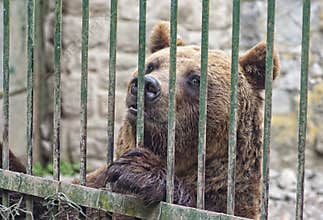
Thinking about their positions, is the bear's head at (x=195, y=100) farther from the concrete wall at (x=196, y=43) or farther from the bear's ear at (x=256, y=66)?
the concrete wall at (x=196, y=43)

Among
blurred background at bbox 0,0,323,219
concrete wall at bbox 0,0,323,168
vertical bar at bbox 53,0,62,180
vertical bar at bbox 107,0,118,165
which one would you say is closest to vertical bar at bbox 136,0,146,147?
vertical bar at bbox 107,0,118,165

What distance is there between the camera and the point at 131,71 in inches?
279

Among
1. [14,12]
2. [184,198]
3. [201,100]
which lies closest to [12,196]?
[184,198]

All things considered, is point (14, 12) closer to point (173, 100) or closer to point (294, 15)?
point (294, 15)

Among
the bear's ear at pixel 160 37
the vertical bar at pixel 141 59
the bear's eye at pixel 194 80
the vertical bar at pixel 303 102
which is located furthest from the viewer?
the bear's ear at pixel 160 37

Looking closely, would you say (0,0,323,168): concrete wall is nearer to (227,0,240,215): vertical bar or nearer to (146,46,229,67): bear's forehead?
(146,46,229,67): bear's forehead

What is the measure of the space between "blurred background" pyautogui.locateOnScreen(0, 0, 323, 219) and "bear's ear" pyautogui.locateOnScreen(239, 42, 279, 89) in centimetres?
311

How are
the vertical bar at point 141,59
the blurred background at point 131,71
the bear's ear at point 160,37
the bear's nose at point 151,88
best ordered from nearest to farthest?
1. the vertical bar at point 141,59
2. the bear's nose at point 151,88
3. the bear's ear at point 160,37
4. the blurred background at point 131,71

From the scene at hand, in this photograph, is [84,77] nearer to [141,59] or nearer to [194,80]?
[141,59]

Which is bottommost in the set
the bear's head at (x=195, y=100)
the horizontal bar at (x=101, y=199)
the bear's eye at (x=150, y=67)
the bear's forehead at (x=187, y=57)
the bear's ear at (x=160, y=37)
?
the horizontal bar at (x=101, y=199)

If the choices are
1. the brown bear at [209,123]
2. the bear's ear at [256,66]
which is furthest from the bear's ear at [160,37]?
the bear's ear at [256,66]

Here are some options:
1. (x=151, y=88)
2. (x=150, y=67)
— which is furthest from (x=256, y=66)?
(x=151, y=88)

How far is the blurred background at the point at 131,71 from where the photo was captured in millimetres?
7066

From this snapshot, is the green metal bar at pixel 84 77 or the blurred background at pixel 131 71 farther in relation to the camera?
the blurred background at pixel 131 71
